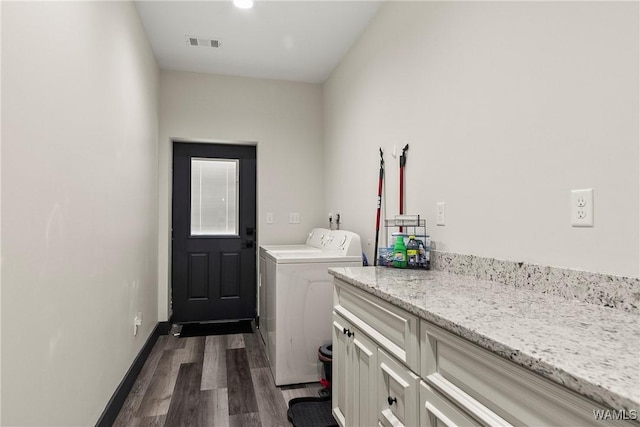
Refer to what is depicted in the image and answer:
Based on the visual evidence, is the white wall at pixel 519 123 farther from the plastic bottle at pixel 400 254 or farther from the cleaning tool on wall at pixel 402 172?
the plastic bottle at pixel 400 254

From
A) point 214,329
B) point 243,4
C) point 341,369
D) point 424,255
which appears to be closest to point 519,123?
point 424,255

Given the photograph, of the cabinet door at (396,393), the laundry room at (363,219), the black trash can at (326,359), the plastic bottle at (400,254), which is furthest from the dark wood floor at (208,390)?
the plastic bottle at (400,254)

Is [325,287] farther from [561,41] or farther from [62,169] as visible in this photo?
[561,41]

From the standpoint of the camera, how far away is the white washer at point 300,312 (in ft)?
8.20

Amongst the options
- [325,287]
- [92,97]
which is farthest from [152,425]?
[92,97]

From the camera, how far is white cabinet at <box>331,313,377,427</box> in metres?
1.44

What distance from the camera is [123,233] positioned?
7.47 ft

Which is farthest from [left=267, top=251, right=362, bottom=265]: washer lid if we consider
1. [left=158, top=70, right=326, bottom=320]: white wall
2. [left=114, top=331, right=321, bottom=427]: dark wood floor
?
[left=158, top=70, right=326, bottom=320]: white wall

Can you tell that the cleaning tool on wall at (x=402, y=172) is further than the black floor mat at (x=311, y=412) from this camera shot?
Yes

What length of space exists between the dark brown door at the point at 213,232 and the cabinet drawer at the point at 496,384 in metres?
3.16

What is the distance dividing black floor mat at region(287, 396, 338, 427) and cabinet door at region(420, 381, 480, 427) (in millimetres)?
1136

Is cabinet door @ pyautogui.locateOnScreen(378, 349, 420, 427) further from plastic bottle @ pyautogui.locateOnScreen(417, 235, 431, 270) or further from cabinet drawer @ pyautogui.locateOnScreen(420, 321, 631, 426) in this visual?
plastic bottle @ pyautogui.locateOnScreen(417, 235, 431, 270)

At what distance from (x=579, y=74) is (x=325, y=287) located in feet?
6.10

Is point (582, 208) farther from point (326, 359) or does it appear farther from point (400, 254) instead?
point (326, 359)
